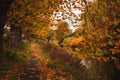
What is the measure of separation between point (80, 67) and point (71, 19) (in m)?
2.69

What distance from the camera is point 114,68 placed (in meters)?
13.1

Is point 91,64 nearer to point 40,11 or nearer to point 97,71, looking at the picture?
point 97,71

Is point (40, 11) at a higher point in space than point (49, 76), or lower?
higher

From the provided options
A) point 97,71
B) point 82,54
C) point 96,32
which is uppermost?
point 96,32

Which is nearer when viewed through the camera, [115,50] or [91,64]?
[115,50]

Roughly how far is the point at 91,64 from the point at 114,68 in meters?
1.21

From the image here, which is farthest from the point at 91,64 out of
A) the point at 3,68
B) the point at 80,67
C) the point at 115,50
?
the point at 3,68

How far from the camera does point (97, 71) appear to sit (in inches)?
517

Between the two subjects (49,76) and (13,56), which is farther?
(13,56)

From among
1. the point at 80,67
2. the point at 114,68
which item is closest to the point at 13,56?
the point at 80,67

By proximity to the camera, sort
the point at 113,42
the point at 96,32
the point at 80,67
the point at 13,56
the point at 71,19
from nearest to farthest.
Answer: the point at 96,32 < the point at 113,42 < the point at 71,19 < the point at 80,67 < the point at 13,56

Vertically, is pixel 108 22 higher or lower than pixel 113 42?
higher

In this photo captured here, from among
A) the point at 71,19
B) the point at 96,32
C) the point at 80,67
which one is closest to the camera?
the point at 96,32

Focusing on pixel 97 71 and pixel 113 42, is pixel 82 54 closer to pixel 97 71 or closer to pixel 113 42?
pixel 97 71
